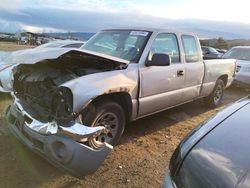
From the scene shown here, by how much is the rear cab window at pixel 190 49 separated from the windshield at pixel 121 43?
1.06 m

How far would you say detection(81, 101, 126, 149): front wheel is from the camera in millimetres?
4172

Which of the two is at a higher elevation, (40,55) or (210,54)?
(40,55)

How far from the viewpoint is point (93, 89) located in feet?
13.5

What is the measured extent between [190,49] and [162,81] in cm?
140

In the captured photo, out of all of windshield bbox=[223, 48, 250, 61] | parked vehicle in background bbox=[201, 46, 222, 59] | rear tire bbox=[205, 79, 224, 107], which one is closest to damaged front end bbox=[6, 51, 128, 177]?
rear tire bbox=[205, 79, 224, 107]

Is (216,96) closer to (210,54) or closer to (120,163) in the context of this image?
(120,163)

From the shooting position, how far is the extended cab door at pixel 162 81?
5188mm

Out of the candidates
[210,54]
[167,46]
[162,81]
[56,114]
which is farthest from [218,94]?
[210,54]

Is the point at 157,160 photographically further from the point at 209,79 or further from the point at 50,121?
the point at 209,79

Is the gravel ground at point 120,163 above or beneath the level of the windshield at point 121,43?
beneath

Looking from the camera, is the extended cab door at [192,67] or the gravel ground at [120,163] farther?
the extended cab door at [192,67]

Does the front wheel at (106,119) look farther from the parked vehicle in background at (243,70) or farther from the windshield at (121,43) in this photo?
the parked vehicle in background at (243,70)

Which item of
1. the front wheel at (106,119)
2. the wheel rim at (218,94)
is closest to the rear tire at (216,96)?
the wheel rim at (218,94)

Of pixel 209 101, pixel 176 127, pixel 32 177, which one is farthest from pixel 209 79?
pixel 32 177
